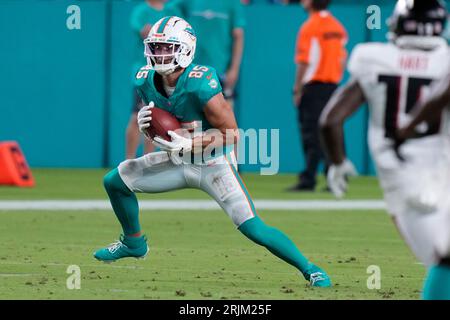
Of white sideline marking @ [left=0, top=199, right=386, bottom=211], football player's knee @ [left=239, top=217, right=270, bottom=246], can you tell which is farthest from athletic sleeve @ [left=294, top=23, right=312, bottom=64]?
football player's knee @ [left=239, top=217, right=270, bottom=246]

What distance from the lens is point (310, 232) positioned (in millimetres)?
9617

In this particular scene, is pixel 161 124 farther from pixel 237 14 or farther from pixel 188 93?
pixel 237 14

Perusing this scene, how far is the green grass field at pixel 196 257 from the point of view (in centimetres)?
656

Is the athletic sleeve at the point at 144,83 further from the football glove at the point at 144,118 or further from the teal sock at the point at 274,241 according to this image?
the teal sock at the point at 274,241

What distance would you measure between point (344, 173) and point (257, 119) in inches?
383

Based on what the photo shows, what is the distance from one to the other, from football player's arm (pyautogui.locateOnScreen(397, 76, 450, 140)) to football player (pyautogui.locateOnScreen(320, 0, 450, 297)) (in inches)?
6.2

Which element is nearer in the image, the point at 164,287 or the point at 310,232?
the point at 164,287

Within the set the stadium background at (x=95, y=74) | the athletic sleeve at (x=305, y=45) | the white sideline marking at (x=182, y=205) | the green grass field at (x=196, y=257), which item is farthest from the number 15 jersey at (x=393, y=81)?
the stadium background at (x=95, y=74)

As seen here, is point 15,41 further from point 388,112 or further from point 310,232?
point 388,112

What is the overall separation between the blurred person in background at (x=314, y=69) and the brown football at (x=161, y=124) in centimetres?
550

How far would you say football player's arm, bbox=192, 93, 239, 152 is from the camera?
22.6 ft

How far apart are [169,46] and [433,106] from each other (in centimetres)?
264
